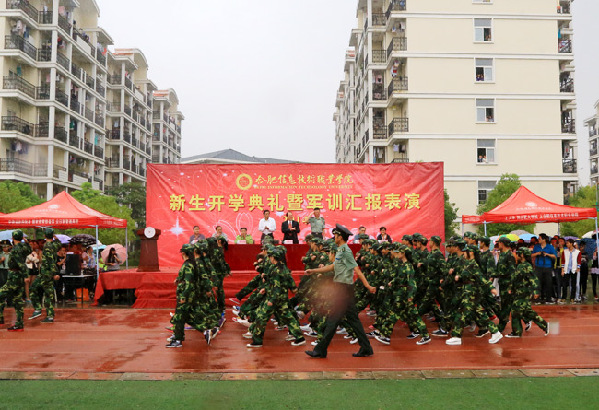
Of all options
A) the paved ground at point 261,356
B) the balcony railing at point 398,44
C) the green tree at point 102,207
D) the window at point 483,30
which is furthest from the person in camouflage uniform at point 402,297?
the window at point 483,30

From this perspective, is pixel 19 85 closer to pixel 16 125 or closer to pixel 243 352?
pixel 16 125

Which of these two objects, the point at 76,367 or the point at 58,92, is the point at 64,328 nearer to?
the point at 76,367

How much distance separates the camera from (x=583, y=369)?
635cm

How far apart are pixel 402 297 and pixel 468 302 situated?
1018 millimetres

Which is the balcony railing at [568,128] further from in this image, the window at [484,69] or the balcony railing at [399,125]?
the balcony railing at [399,125]

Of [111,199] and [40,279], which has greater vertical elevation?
[111,199]

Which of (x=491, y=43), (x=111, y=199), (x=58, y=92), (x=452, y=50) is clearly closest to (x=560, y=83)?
(x=491, y=43)

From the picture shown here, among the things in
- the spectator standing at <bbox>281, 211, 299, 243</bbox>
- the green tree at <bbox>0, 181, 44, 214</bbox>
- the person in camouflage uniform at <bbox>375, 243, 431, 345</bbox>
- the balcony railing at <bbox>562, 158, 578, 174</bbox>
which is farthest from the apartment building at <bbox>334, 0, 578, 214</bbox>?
the person in camouflage uniform at <bbox>375, 243, 431, 345</bbox>

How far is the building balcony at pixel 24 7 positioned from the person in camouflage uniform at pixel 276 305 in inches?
1136

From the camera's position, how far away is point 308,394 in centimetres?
538

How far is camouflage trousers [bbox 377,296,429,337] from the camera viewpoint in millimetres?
8039

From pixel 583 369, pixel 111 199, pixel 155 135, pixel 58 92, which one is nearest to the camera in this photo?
pixel 583 369

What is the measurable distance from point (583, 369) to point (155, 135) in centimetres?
5689

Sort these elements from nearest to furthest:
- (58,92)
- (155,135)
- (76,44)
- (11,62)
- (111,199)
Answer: (111,199) → (11,62) → (58,92) → (76,44) → (155,135)
